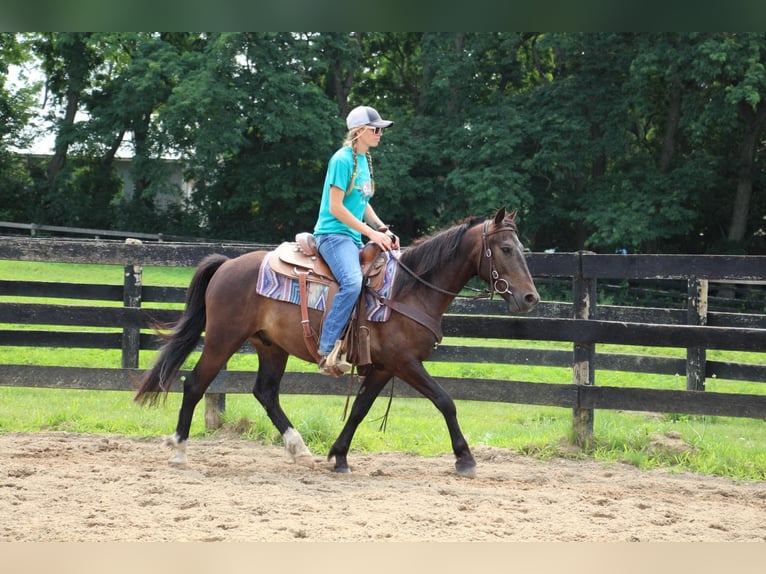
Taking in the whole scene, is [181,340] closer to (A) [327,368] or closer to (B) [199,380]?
(B) [199,380]

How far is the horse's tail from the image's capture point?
21.2 feet

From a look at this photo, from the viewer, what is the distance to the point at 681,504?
530cm

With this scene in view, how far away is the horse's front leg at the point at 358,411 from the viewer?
620cm

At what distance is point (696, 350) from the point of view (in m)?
8.90

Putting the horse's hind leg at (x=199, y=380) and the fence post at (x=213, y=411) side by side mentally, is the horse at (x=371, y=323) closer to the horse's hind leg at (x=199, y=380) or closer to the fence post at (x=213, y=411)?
the horse's hind leg at (x=199, y=380)

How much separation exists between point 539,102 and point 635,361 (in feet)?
68.9

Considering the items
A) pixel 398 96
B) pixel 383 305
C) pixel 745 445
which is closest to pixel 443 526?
pixel 383 305

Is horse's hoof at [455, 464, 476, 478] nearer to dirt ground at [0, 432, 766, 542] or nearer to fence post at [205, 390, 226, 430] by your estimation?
dirt ground at [0, 432, 766, 542]

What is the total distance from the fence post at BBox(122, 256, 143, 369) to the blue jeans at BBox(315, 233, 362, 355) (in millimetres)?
2368

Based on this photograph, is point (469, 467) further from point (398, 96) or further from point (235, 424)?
point (398, 96)

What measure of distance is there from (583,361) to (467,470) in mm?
1655

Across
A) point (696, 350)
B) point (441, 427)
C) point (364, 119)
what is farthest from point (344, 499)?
point (696, 350)

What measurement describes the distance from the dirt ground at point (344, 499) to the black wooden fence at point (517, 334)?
1.93 feet

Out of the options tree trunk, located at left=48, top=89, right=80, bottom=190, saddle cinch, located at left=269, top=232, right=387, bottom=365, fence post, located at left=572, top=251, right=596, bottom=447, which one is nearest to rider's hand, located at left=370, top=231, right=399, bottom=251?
saddle cinch, located at left=269, top=232, right=387, bottom=365
